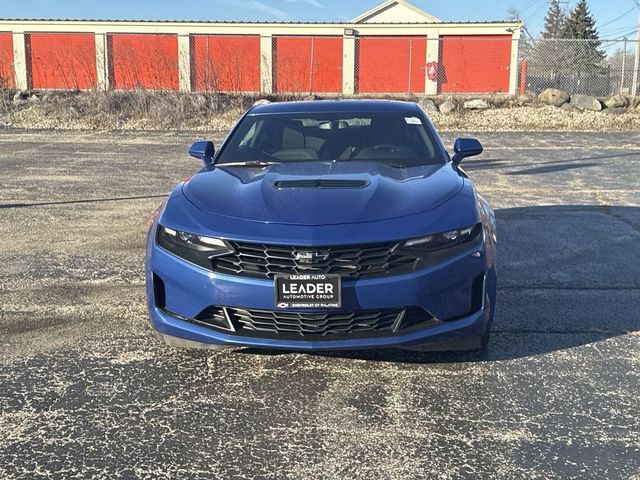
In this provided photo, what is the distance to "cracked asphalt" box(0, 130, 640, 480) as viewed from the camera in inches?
115

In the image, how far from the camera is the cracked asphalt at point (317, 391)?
292cm

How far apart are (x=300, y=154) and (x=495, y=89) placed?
2786cm

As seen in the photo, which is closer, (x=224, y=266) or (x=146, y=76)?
(x=224, y=266)

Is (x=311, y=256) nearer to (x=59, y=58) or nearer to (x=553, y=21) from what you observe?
(x=59, y=58)

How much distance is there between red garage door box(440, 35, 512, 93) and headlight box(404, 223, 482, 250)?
28449 mm

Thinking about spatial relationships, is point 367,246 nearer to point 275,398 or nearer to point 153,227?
point 275,398

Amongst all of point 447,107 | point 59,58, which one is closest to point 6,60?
point 59,58

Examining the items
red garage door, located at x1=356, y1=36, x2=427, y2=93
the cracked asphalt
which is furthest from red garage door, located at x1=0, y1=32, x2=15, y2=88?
the cracked asphalt

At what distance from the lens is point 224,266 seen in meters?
3.55

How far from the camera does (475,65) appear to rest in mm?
31250

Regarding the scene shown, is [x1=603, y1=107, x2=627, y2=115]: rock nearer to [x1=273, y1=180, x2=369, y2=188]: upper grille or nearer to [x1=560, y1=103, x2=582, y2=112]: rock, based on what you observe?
[x1=560, y1=103, x2=582, y2=112]: rock

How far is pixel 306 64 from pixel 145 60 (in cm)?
729

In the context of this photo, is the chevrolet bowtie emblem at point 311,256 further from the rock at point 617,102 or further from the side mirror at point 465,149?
the rock at point 617,102

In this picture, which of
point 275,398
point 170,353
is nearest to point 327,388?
point 275,398
